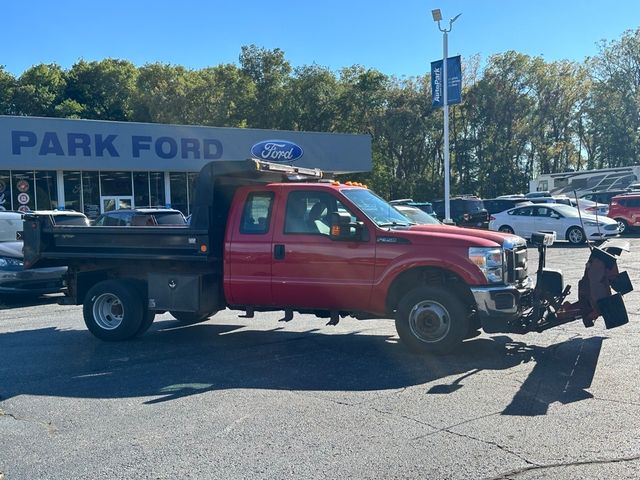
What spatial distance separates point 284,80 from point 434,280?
4565cm

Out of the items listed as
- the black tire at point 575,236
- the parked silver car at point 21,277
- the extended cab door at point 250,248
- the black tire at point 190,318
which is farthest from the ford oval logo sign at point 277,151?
the extended cab door at point 250,248

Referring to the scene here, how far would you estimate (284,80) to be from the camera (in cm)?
5150

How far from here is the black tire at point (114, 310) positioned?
8.83 metres

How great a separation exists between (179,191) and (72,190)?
5264mm

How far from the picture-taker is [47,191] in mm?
30312

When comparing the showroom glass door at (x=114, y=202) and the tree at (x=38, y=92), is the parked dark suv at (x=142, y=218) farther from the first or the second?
the tree at (x=38, y=92)

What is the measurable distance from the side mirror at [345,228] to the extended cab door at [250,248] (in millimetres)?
856

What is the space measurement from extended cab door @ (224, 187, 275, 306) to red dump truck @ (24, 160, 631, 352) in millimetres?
12

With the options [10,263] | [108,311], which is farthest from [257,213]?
[10,263]

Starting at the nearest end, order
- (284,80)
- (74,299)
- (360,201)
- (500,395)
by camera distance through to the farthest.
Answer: (500,395), (360,201), (74,299), (284,80)

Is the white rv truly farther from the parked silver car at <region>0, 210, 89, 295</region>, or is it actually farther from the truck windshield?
the parked silver car at <region>0, 210, 89, 295</region>

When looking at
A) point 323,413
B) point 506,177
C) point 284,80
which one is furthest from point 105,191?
point 506,177

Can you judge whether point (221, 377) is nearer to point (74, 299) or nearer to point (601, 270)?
point (74, 299)

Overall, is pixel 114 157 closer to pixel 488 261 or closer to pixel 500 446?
pixel 488 261
